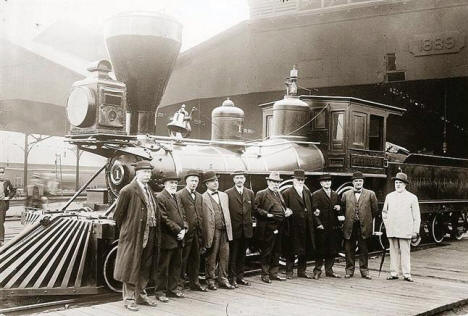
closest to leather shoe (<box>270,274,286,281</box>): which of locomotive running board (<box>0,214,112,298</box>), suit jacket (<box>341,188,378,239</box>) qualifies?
suit jacket (<box>341,188,378,239</box>)

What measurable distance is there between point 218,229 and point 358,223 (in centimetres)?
224

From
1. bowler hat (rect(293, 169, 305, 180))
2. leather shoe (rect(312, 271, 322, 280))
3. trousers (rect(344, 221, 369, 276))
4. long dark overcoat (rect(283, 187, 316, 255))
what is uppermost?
bowler hat (rect(293, 169, 305, 180))

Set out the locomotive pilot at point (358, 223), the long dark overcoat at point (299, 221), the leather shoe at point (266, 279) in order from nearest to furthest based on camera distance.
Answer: the leather shoe at point (266, 279), the long dark overcoat at point (299, 221), the locomotive pilot at point (358, 223)

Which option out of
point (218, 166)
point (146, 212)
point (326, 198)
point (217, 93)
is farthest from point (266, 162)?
point (217, 93)

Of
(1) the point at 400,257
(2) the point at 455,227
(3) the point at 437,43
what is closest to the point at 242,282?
(1) the point at 400,257

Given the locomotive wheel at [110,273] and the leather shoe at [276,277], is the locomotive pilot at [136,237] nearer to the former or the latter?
the locomotive wheel at [110,273]

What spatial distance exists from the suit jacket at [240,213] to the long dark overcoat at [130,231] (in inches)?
59.9

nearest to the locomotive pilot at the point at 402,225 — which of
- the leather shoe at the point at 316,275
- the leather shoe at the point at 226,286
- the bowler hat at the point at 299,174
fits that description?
the leather shoe at the point at 316,275

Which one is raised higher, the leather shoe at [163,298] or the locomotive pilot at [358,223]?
the locomotive pilot at [358,223]

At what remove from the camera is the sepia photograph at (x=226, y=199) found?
551 centimetres

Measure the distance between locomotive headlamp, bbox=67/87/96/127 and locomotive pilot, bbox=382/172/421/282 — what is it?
4188 millimetres

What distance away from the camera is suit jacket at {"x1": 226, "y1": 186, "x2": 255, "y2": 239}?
6.39 metres

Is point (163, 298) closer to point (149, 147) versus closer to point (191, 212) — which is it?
point (191, 212)

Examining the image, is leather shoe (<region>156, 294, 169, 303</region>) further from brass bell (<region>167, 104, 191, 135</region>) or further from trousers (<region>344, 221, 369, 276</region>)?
brass bell (<region>167, 104, 191, 135</region>)
